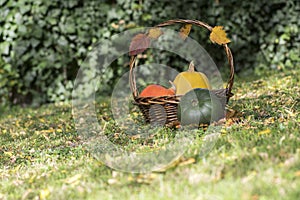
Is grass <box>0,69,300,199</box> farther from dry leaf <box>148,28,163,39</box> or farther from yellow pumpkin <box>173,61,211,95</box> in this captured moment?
dry leaf <box>148,28,163,39</box>

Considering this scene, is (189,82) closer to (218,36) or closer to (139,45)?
(218,36)

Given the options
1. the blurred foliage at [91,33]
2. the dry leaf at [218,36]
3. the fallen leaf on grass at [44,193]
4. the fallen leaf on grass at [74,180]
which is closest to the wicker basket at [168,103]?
the dry leaf at [218,36]

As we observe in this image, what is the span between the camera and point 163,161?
7.30 ft

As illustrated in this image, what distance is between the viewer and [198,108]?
3021 mm

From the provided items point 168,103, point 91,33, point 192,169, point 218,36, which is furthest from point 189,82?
point 91,33

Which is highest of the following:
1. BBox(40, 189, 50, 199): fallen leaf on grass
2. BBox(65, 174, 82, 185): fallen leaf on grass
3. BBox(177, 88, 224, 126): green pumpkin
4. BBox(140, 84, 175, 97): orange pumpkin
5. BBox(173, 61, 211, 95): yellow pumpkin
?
BBox(173, 61, 211, 95): yellow pumpkin

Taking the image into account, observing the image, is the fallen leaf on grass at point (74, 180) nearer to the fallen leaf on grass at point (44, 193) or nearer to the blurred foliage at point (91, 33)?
the fallen leaf on grass at point (44, 193)

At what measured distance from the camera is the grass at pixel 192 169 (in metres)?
1.81

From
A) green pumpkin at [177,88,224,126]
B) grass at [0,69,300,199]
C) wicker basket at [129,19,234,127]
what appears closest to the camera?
grass at [0,69,300,199]

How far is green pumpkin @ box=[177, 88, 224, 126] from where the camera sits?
301cm

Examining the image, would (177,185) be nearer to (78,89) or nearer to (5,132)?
(5,132)

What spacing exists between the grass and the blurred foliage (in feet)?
8.76

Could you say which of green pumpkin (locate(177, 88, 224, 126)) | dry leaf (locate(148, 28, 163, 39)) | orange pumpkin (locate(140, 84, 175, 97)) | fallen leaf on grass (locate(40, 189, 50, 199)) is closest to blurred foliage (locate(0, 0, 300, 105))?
dry leaf (locate(148, 28, 163, 39))

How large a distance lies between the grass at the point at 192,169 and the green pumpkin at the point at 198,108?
0.44ft
